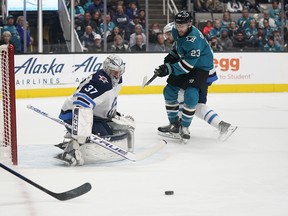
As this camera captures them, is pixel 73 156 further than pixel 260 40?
No

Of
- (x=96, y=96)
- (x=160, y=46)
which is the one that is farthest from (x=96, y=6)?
(x=96, y=96)

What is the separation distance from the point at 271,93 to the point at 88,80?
6068 millimetres

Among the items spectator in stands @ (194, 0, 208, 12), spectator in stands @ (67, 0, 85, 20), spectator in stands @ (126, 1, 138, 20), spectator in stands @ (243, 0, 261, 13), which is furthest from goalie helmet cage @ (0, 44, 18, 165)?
spectator in stands @ (243, 0, 261, 13)

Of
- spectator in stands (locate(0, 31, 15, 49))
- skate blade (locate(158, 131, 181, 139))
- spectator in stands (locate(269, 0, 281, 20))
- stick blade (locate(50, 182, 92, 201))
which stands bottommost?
skate blade (locate(158, 131, 181, 139))

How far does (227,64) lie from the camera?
Answer: 11.1m

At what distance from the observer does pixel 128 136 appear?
5.57 m

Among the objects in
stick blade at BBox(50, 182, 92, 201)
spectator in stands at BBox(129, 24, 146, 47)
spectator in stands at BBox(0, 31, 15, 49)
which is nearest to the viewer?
stick blade at BBox(50, 182, 92, 201)

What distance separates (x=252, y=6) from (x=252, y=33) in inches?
27.4

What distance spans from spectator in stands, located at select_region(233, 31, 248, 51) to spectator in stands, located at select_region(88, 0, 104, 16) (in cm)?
203

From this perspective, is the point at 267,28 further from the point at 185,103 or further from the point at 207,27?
the point at 185,103

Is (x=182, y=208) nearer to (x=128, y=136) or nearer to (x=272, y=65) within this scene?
(x=128, y=136)

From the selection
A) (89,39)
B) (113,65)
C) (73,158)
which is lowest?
(73,158)

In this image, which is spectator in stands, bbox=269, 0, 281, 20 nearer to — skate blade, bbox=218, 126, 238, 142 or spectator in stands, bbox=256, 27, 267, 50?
spectator in stands, bbox=256, 27, 267, 50

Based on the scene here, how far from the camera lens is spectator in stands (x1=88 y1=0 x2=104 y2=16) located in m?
10.8
